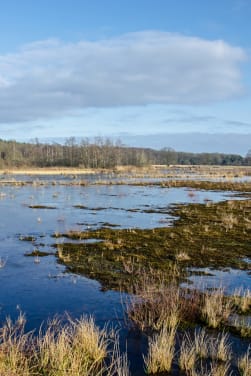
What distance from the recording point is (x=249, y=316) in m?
9.66

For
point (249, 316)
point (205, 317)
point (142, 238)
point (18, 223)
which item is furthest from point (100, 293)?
point (18, 223)

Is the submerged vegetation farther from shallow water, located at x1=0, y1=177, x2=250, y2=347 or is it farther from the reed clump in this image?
the reed clump

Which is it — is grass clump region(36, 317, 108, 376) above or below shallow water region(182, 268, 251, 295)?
above

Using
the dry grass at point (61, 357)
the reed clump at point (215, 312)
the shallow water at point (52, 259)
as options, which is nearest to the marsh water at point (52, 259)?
the shallow water at point (52, 259)

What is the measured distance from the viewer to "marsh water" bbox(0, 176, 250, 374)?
33.2 ft

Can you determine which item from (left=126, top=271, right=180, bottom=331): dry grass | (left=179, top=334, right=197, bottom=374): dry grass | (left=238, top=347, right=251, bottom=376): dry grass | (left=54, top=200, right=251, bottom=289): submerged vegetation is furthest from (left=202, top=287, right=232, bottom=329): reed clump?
(left=54, top=200, right=251, bottom=289): submerged vegetation

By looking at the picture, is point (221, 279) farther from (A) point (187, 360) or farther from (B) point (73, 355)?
(B) point (73, 355)

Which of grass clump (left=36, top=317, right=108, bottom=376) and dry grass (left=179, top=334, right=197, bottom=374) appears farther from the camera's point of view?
dry grass (left=179, top=334, right=197, bottom=374)

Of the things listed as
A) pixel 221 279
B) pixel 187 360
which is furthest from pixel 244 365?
pixel 221 279

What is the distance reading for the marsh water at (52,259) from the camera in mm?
10117

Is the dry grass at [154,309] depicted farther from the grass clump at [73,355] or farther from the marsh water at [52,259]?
the grass clump at [73,355]

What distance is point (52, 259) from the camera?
1502 centimetres

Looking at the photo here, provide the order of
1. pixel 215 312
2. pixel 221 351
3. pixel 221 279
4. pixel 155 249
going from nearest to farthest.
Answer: pixel 221 351 < pixel 215 312 < pixel 221 279 < pixel 155 249

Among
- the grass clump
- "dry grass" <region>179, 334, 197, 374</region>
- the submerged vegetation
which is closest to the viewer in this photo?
the grass clump
